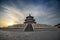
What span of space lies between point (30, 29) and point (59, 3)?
6.90 feet

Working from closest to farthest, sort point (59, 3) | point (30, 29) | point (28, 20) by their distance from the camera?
point (59, 3) < point (30, 29) < point (28, 20)

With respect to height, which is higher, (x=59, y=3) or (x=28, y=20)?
(x=28, y=20)

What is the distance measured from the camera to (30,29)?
4.14 meters

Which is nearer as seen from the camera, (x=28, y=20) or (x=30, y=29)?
(x=30, y=29)

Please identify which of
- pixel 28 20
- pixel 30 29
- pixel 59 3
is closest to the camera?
pixel 59 3

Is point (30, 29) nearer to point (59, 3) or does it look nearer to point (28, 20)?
point (59, 3)

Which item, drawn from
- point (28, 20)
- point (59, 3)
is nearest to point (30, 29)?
point (59, 3)

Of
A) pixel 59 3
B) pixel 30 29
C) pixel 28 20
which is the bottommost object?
pixel 30 29

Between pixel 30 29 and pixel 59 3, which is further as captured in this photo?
pixel 30 29

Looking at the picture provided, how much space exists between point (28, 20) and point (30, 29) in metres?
4.34

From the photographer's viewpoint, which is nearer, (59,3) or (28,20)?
(59,3)

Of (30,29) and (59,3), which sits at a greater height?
(59,3)

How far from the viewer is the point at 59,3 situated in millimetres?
2555
